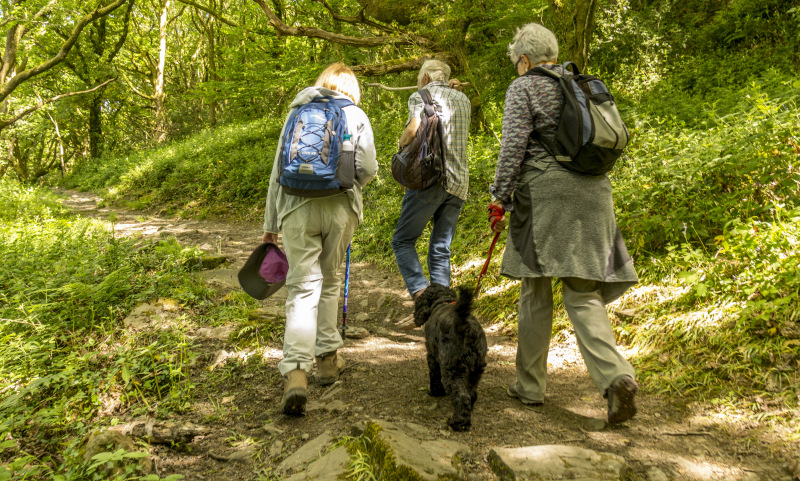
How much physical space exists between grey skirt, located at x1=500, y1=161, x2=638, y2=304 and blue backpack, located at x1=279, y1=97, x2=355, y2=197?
4.06 ft

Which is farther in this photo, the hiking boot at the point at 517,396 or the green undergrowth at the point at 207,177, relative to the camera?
the green undergrowth at the point at 207,177

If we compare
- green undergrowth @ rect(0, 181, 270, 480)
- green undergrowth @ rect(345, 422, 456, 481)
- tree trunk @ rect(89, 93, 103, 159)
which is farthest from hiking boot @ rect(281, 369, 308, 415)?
tree trunk @ rect(89, 93, 103, 159)

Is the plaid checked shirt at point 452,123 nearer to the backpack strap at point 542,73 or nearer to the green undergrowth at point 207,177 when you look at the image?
the backpack strap at point 542,73

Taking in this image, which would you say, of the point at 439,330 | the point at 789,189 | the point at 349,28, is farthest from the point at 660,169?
the point at 349,28

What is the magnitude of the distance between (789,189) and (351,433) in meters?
4.00

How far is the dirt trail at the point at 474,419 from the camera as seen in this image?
238 cm

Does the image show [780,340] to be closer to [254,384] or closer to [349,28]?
[254,384]

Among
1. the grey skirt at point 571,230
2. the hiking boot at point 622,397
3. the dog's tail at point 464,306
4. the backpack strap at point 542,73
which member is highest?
the backpack strap at point 542,73

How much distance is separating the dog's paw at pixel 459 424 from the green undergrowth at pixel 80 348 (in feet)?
5.64

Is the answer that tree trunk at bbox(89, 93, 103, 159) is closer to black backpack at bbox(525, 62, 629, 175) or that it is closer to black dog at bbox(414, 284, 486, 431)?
black dog at bbox(414, 284, 486, 431)

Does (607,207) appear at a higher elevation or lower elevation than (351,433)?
higher

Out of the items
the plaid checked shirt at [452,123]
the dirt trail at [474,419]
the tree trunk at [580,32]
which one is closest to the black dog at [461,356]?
the dirt trail at [474,419]

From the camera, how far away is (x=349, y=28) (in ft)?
46.5

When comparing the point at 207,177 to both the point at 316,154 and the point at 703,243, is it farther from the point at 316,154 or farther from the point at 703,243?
the point at 703,243
